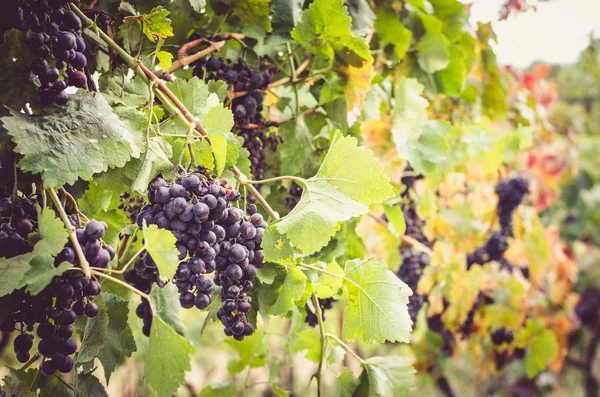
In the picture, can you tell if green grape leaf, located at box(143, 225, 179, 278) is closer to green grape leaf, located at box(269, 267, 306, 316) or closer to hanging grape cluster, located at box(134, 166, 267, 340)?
hanging grape cluster, located at box(134, 166, 267, 340)

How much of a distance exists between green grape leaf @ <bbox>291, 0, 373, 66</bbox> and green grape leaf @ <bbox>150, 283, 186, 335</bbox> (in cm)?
66

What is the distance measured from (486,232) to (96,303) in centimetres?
217

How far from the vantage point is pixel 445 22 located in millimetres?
1717

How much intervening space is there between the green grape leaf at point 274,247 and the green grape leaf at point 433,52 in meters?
1.04

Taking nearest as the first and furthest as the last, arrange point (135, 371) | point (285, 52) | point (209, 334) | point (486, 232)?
point (285, 52)
point (486, 232)
point (135, 371)
point (209, 334)

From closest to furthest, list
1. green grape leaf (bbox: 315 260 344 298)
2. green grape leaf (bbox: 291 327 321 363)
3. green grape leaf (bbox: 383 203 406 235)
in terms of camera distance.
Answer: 1. green grape leaf (bbox: 315 260 344 298)
2. green grape leaf (bbox: 291 327 321 363)
3. green grape leaf (bbox: 383 203 406 235)

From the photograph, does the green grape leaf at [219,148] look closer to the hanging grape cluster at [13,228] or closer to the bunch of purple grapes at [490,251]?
the hanging grape cluster at [13,228]

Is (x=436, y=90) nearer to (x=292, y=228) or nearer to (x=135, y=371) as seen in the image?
(x=292, y=228)

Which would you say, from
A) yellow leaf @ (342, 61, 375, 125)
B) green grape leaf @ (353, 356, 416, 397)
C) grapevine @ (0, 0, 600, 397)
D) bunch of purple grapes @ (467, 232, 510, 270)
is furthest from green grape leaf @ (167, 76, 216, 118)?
bunch of purple grapes @ (467, 232, 510, 270)

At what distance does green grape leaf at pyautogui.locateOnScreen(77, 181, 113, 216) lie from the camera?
0.96 meters

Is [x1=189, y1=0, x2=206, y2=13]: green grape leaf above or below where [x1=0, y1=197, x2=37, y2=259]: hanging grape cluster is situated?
above

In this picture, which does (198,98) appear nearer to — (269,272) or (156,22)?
(156,22)

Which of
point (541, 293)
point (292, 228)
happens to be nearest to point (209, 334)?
point (541, 293)

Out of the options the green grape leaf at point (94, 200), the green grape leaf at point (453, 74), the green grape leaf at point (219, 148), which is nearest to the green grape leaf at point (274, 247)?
the green grape leaf at point (219, 148)
